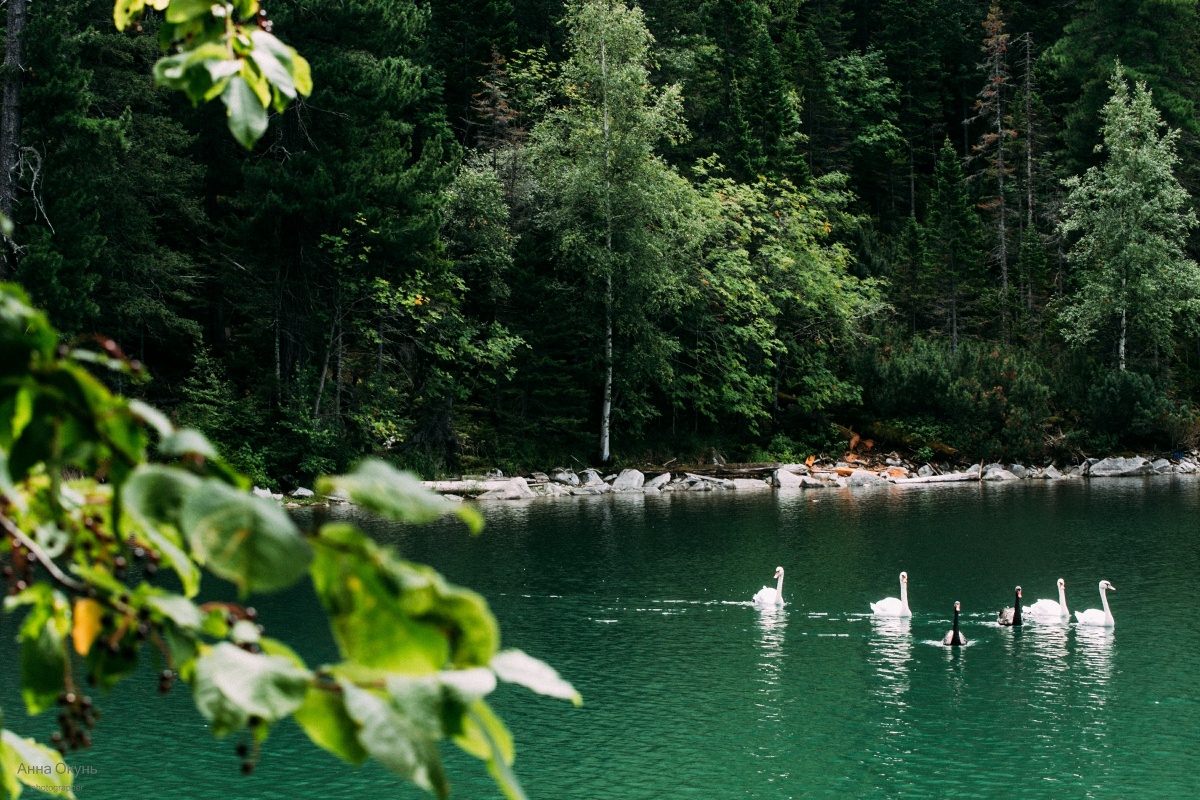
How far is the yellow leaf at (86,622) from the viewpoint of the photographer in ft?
4.94

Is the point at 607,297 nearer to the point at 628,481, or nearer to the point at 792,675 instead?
the point at 628,481

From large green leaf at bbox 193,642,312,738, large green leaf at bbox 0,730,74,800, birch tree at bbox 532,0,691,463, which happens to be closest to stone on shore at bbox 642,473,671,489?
birch tree at bbox 532,0,691,463

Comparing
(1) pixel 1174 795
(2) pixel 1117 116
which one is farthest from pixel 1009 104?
(1) pixel 1174 795

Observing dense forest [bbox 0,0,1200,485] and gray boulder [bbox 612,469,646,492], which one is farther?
gray boulder [bbox 612,469,646,492]

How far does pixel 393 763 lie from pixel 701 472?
35.2 m

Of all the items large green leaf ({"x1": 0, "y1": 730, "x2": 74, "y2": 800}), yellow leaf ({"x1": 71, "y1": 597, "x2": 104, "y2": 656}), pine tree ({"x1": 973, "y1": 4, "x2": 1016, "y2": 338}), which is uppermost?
pine tree ({"x1": 973, "y1": 4, "x2": 1016, "y2": 338})

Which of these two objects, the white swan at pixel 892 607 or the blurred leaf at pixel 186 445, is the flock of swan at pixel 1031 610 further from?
the blurred leaf at pixel 186 445

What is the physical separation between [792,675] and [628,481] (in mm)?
20344

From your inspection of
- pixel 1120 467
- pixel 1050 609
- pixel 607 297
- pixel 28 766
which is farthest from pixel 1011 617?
pixel 1120 467

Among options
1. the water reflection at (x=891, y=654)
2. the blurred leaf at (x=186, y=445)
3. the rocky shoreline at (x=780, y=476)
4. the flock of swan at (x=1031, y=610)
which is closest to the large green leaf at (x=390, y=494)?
the blurred leaf at (x=186, y=445)

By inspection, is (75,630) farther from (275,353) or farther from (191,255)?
(191,255)

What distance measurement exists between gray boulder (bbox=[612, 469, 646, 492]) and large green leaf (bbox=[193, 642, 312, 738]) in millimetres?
32677

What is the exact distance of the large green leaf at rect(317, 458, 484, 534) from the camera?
3.94 ft

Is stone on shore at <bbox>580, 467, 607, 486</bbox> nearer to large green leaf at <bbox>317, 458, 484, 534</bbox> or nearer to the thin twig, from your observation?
the thin twig
